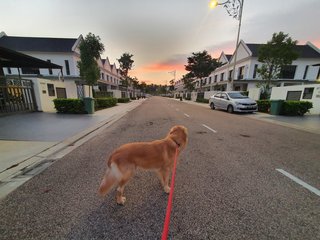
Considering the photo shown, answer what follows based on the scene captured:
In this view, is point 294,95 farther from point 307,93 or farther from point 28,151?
point 28,151

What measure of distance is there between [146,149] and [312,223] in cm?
239

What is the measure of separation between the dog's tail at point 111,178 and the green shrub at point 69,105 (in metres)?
10.5

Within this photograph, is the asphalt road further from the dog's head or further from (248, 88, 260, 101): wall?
(248, 88, 260, 101): wall

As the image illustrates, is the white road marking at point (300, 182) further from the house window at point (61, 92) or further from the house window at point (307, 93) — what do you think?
the house window at point (61, 92)

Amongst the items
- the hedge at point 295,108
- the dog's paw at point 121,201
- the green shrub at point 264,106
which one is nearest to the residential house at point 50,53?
the green shrub at point 264,106

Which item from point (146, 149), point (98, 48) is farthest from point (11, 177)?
point (98, 48)

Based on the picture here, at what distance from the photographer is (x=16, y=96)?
32.9 ft

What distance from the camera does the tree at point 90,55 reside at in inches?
616

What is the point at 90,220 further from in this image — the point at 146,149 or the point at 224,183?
the point at 224,183

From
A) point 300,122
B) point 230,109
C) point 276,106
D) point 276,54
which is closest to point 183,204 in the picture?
point 300,122

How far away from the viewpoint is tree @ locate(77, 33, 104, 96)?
616 inches

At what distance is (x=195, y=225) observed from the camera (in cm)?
187

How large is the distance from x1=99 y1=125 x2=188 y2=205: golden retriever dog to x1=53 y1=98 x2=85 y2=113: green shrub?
33.9ft

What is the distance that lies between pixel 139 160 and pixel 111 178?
1.46 ft
